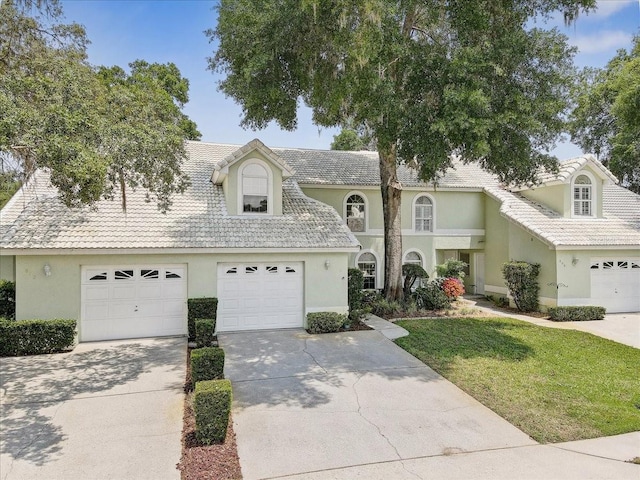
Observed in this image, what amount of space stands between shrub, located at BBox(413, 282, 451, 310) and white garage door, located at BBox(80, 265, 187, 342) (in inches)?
390

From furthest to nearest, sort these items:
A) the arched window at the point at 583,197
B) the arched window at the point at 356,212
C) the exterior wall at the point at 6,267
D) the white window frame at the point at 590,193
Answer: the arched window at the point at 356,212
the arched window at the point at 583,197
the white window frame at the point at 590,193
the exterior wall at the point at 6,267

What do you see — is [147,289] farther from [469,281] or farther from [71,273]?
[469,281]

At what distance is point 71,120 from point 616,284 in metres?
20.7

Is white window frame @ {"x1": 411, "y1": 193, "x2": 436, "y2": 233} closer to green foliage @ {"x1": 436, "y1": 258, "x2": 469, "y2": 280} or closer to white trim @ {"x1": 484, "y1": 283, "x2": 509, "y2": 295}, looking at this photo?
green foliage @ {"x1": 436, "y1": 258, "x2": 469, "y2": 280}

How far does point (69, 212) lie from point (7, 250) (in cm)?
233

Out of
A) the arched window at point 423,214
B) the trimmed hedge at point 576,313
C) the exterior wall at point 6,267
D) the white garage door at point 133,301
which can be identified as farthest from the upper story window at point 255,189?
the trimmed hedge at point 576,313

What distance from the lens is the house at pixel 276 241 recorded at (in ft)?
40.1

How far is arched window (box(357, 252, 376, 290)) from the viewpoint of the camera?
2011cm

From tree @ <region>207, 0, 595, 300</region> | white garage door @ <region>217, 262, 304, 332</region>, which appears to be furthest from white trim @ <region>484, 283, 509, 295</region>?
white garage door @ <region>217, 262, 304, 332</region>

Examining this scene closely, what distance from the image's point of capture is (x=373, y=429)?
6.95 m

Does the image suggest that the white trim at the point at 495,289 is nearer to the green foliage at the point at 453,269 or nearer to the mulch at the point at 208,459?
the green foliage at the point at 453,269

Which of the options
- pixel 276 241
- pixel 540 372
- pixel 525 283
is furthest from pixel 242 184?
pixel 525 283

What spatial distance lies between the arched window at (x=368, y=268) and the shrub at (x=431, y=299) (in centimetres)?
310

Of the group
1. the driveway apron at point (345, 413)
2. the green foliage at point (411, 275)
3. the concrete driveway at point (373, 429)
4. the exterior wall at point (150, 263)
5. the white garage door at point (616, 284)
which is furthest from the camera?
the green foliage at point (411, 275)
